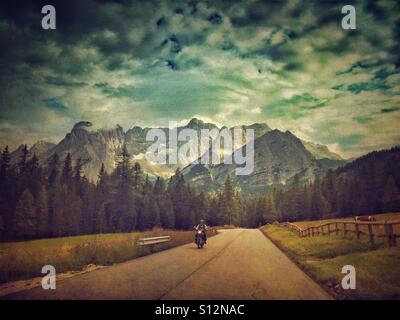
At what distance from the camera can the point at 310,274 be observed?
13570 mm

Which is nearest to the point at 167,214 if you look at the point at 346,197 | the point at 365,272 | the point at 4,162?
the point at 4,162

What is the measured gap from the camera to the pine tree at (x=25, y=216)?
236 feet

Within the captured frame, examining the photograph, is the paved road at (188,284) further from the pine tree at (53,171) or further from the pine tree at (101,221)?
the pine tree at (53,171)

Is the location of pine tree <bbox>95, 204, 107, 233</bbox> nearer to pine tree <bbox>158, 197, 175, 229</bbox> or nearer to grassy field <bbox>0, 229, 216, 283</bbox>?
pine tree <bbox>158, 197, 175, 229</bbox>

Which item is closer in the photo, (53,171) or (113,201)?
(113,201)

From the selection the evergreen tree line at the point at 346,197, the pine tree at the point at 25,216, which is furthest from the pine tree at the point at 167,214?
the evergreen tree line at the point at 346,197

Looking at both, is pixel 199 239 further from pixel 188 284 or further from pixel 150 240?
pixel 188 284

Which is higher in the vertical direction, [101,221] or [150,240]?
[150,240]

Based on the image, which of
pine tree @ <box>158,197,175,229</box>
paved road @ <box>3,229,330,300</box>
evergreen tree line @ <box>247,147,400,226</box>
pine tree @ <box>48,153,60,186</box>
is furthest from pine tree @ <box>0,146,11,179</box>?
evergreen tree line @ <box>247,147,400,226</box>

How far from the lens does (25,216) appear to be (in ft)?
238

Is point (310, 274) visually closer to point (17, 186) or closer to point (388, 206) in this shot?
point (17, 186)

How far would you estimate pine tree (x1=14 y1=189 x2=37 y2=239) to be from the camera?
72062mm
